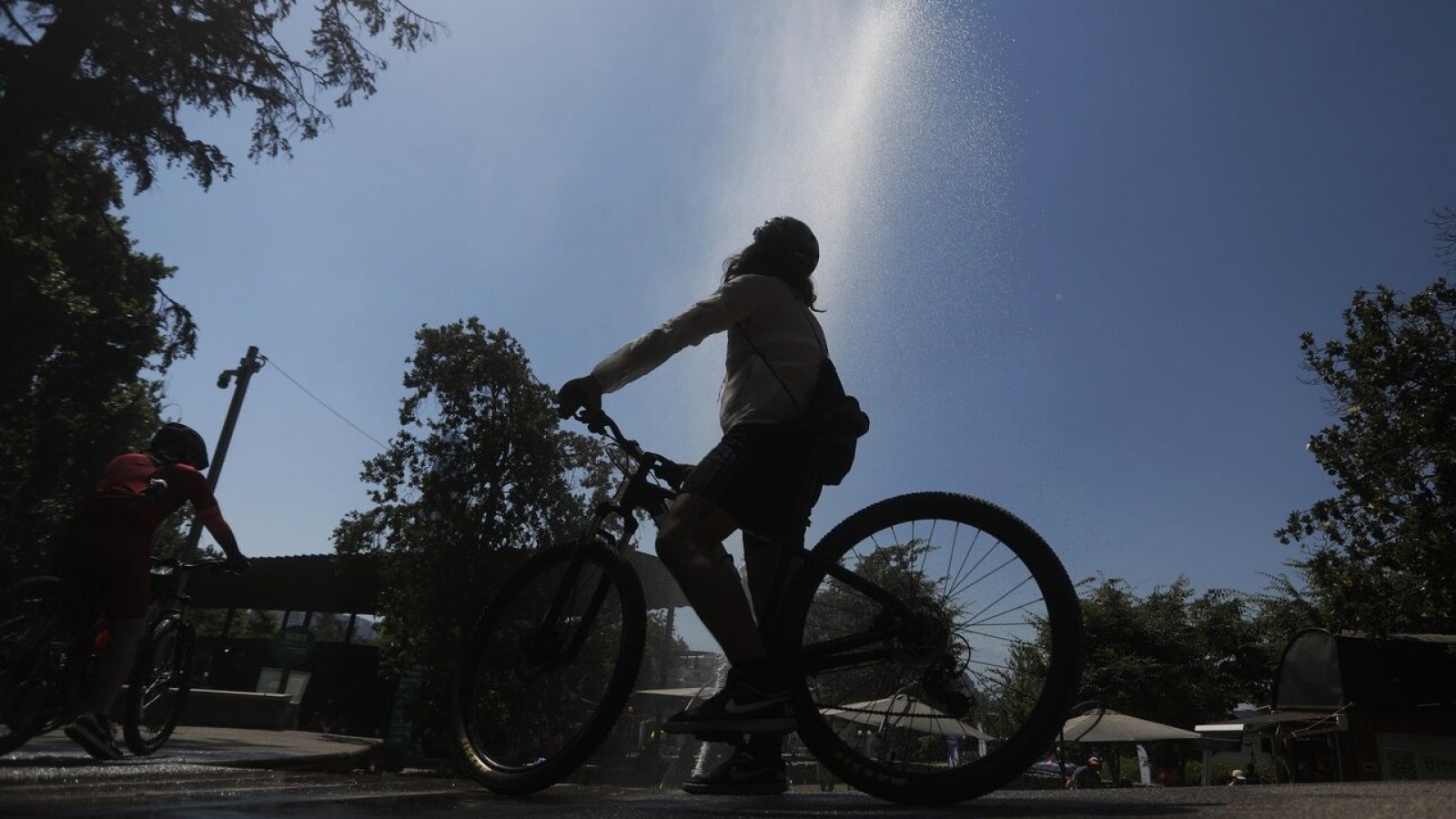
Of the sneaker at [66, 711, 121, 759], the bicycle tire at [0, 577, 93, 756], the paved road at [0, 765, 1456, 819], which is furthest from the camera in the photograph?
the sneaker at [66, 711, 121, 759]

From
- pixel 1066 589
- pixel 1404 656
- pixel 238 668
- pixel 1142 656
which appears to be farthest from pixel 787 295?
pixel 238 668

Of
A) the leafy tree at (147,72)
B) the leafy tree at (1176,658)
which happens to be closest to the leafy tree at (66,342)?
the leafy tree at (147,72)

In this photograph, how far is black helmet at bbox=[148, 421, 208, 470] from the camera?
158 inches

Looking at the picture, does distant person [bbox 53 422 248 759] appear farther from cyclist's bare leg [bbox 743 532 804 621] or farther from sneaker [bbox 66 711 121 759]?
cyclist's bare leg [bbox 743 532 804 621]

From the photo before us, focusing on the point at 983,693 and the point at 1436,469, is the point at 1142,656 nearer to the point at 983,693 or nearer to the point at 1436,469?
the point at 1436,469

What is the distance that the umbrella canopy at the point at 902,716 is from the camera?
2402mm

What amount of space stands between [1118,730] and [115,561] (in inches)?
773

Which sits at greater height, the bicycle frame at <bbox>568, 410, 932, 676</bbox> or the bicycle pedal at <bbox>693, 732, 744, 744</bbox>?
the bicycle frame at <bbox>568, 410, 932, 676</bbox>

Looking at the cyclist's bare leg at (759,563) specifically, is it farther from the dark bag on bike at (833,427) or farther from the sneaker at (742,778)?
the sneaker at (742,778)

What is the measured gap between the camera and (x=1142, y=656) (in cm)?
2977

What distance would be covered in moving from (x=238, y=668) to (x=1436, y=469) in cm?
3949

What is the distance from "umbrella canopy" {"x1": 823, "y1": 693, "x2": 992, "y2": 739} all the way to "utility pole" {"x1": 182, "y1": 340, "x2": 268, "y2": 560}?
21726 mm

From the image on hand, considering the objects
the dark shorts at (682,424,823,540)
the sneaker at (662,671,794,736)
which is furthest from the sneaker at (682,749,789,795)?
the dark shorts at (682,424,823,540)

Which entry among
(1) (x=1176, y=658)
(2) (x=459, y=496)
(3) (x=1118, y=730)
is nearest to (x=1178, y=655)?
(1) (x=1176, y=658)
